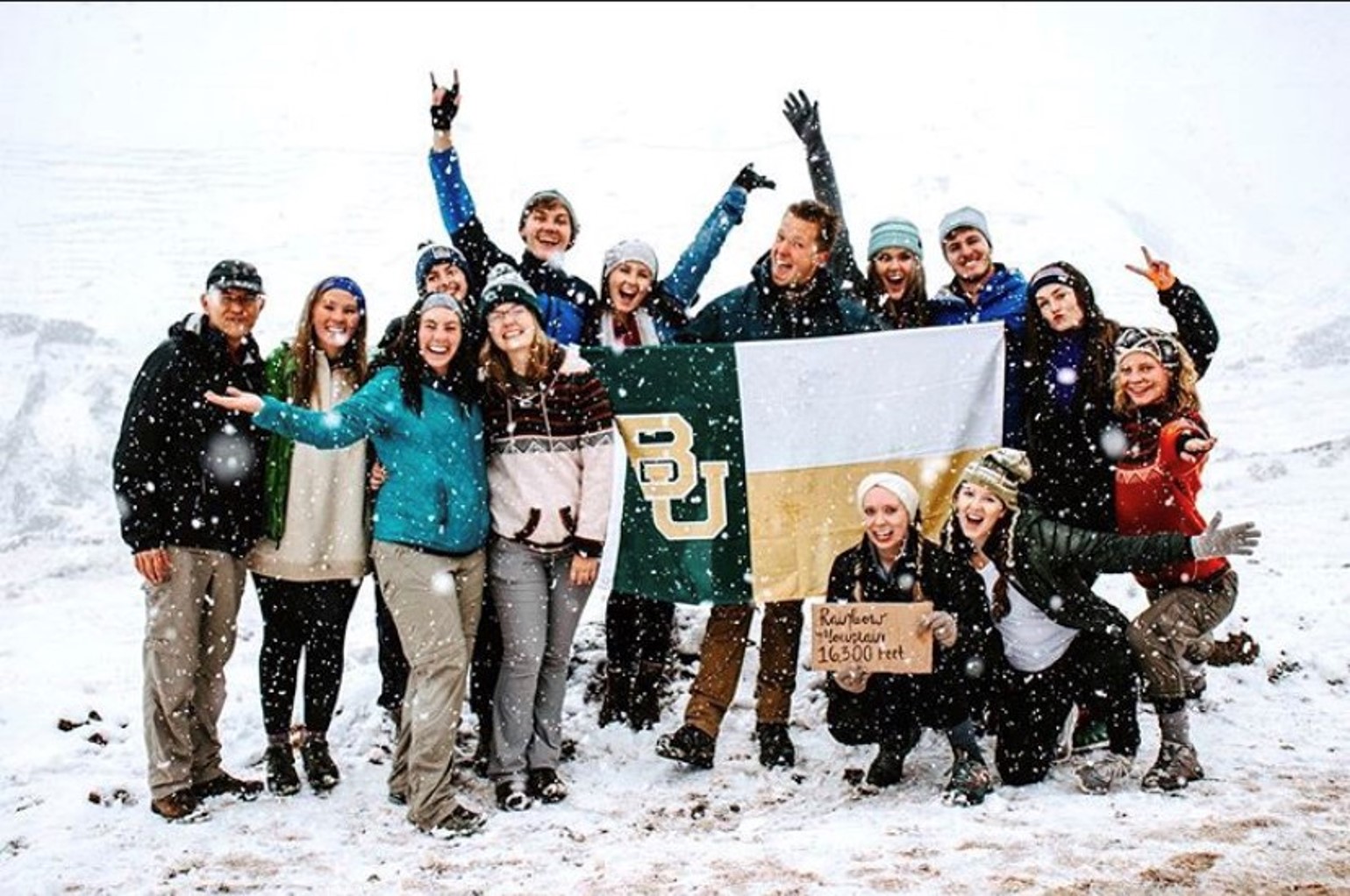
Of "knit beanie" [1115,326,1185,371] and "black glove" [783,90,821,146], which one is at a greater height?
"black glove" [783,90,821,146]

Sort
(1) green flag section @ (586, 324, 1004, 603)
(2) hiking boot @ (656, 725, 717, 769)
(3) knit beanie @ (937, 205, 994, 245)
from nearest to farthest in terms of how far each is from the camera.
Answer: (2) hiking boot @ (656, 725, 717, 769) < (1) green flag section @ (586, 324, 1004, 603) < (3) knit beanie @ (937, 205, 994, 245)

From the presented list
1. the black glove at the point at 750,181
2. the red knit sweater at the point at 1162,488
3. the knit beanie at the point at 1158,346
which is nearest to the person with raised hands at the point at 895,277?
the black glove at the point at 750,181

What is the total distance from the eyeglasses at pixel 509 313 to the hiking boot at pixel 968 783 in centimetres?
264

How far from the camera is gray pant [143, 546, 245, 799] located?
172 inches

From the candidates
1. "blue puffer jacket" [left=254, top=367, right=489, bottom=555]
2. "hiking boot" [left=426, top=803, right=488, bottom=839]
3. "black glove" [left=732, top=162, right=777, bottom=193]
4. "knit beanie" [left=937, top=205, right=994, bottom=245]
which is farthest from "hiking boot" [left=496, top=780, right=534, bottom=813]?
"knit beanie" [left=937, top=205, right=994, bottom=245]

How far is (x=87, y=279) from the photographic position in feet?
48.3

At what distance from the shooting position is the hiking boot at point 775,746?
4.88 metres

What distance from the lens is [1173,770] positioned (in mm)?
4211

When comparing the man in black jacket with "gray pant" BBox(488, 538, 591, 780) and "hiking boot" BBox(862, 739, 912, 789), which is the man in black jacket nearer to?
"gray pant" BBox(488, 538, 591, 780)

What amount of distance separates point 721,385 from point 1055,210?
16601mm

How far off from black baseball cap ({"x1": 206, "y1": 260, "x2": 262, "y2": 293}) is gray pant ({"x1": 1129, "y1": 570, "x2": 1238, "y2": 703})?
410 centimetres

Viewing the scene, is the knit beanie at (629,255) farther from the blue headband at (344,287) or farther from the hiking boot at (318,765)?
the hiking boot at (318,765)

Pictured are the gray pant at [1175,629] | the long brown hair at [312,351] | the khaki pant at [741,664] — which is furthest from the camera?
the khaki pant at [741,664]

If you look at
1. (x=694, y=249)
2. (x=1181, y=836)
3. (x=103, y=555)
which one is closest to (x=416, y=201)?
(x=103, y=555)
